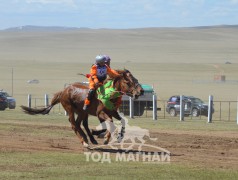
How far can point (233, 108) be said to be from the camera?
48.7 meters

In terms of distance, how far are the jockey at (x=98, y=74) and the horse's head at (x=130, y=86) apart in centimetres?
21

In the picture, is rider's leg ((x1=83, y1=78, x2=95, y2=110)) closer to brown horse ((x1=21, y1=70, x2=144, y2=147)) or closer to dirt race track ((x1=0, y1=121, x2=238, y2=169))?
brown horse ((x1=21, y1=70, x2=144, y2=147))

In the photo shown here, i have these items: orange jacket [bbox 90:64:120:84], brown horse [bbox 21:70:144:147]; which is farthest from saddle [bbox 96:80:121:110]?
orange jacket [bbox 90:64:120:84]

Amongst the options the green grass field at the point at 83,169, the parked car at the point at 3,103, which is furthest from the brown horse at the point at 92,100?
the parked car at the point at 3,103

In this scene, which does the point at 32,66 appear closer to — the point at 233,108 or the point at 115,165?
the point at 233,108

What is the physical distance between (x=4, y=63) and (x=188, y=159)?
303 ft

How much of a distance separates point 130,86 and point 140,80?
198 feet

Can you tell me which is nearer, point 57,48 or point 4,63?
point 4,63

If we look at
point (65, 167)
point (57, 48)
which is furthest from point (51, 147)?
point (57, 48)

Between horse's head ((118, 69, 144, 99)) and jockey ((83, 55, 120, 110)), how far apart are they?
0.21m

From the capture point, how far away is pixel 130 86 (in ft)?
53.0

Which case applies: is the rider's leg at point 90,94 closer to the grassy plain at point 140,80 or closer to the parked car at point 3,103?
the grassy plain at point 140,80

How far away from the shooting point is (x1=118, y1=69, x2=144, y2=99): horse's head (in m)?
16.0

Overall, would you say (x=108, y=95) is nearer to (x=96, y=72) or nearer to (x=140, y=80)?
(x=96, y=72)
